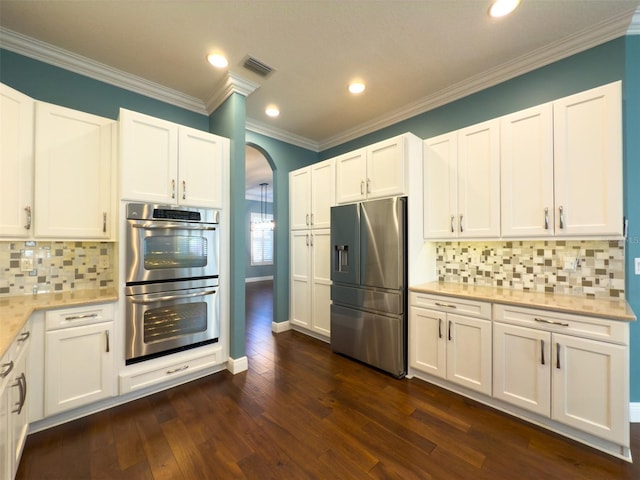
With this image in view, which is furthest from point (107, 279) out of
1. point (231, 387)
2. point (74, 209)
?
point (231, 387)

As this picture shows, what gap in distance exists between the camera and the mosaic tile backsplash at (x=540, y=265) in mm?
2049

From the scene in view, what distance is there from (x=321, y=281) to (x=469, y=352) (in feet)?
6.05

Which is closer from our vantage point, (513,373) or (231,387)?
(513,373)

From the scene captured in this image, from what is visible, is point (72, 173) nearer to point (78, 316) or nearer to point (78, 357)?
point (78, 316)

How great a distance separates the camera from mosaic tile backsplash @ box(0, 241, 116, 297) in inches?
83.5

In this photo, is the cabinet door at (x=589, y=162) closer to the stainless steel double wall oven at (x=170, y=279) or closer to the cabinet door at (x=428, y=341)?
the cabinet door at (x=428, y=341)

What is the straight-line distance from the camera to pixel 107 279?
2527 millimetres

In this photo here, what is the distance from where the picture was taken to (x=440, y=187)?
104 inches

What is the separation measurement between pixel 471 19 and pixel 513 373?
8.74ft

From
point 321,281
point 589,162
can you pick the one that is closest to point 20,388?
point 321,281

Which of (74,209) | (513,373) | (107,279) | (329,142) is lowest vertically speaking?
(513,373)

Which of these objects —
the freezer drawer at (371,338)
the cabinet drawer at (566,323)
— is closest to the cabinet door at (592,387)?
the cabinet drawer at (566,323)

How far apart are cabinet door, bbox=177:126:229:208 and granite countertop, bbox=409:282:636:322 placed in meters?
2.19

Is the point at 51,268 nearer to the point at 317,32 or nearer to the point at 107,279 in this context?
the point at 107,279
